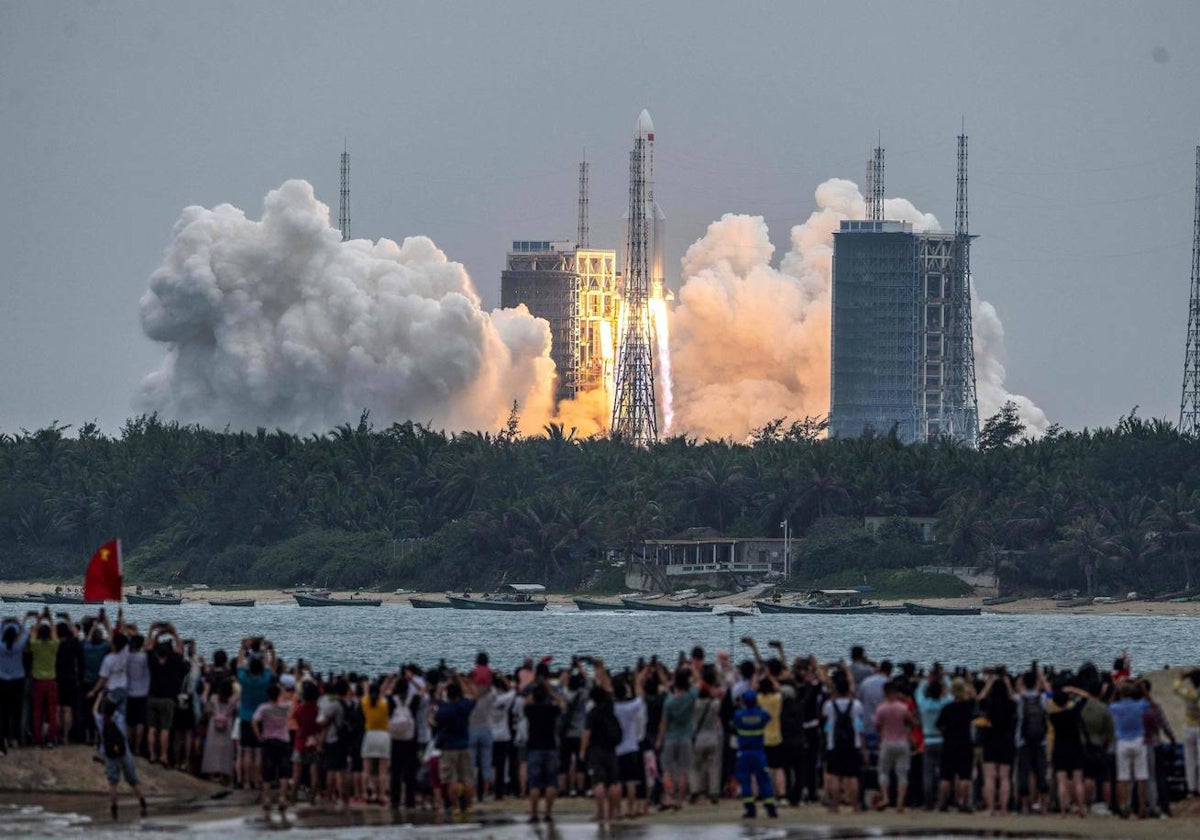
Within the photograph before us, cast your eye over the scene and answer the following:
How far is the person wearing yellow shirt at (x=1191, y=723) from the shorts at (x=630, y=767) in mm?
7653

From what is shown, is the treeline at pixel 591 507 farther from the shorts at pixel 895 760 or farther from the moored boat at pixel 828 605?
the shorts at pixel 895 760

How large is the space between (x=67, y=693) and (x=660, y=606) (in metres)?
123

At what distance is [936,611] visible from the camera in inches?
6265

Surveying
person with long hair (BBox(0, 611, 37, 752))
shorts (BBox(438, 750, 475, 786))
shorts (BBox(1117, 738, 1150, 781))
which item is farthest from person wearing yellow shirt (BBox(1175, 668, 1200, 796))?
person with long hair (BBox(0, 611, 37, 752))

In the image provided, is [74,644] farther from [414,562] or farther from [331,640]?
[414,562]

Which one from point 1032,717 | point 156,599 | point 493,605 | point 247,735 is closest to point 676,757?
point 1032,717

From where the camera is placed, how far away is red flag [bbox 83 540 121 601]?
47.5 meters

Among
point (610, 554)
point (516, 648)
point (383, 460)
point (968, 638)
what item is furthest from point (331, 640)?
point (383, 460)

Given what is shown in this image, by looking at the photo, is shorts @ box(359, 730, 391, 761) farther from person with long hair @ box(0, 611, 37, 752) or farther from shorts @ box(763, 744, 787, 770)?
person with long hair @ box(0, 611, 37, 752)

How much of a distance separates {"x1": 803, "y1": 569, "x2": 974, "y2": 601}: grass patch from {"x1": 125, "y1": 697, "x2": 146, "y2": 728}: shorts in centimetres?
12533

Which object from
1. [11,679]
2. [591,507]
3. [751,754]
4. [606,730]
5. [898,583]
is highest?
[591,507]

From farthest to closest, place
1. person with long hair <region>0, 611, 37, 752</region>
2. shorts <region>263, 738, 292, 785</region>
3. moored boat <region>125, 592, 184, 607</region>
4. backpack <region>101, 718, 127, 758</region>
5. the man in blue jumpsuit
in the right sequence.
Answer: moored boat <region>125, 592, 184, 607</region> → person with long hair <region>0, 611, 37, 752</region> → shorts <region>263, 738, 292, 785</region> → backpack <region>101, 718, 127, 758</region> → the man in blue jumpsuit

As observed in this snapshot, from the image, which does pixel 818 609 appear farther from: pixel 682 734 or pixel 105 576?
pixel 682 734

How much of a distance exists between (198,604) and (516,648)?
66.1m
